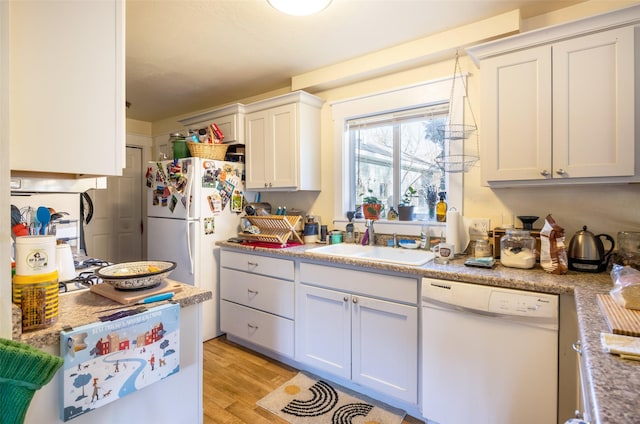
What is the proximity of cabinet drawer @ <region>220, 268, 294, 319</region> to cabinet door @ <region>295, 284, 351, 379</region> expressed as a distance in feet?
0.36

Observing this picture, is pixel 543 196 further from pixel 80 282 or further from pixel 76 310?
pixel 80 282

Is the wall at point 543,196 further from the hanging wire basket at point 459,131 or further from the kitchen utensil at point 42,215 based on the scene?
the kitchen utensil at point 42,215

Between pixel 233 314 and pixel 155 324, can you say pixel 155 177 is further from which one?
pixel 155 324

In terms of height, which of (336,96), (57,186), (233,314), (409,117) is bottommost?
(233,314)

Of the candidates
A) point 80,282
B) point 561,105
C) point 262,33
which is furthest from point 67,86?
point 561,105

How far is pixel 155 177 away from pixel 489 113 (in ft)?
9.10

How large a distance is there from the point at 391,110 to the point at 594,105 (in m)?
1.27

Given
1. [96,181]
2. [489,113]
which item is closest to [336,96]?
[489,113]

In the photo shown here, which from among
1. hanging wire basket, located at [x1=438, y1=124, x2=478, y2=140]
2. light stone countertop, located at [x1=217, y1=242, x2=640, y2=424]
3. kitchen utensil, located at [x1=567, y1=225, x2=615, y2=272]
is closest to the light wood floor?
light stone countertop, located at [x1=217, y1=242, x2=640, y2=424]

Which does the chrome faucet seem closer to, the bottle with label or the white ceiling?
the bottle with label

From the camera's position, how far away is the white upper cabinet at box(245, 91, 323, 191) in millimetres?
2760

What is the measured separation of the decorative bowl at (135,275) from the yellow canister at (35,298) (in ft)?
0.67

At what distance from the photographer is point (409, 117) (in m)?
2.53

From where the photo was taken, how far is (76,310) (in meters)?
1.05
